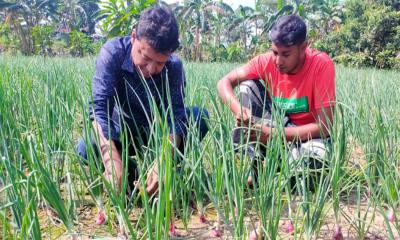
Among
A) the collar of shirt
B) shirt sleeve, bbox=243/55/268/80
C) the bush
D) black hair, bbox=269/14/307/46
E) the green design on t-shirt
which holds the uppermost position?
the bush

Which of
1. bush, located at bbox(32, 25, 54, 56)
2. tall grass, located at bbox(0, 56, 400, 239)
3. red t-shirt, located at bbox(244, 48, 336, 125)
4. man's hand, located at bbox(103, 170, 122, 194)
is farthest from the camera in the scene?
bush, located at bbox(32, 25, 54, 56)

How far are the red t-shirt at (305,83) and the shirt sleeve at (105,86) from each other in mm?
658

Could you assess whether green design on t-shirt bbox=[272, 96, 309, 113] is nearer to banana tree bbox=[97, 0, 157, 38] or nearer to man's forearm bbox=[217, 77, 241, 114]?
man's forearm bbox=[217, 77, 241, 114]

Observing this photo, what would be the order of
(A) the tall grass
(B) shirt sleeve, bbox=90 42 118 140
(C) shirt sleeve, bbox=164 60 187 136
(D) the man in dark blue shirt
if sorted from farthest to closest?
(C) shirt sleeve, bbox=164 60 187 136 < (B) shirt sleeve, bbox=90 42 118 140 < (D) the man in dark blue shirt < (A) the tall grass

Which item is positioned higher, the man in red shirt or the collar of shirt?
the collar of shirt

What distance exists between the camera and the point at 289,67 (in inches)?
Result: 68.6

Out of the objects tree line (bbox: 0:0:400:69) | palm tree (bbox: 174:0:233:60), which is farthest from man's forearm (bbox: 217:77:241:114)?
palm tree (bbox: 174:0:233:60)

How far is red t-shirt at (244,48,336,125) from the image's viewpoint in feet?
5.51

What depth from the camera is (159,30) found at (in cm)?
126

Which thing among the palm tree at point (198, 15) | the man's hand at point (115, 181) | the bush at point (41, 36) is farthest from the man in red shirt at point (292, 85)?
the bush at point (41, 36)

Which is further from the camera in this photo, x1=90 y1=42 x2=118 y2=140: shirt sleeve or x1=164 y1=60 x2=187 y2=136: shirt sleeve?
x1=164 y1=60 x2=187 y2=136: shirt sleeve

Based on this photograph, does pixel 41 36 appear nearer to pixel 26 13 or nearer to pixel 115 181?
pixel 26 13

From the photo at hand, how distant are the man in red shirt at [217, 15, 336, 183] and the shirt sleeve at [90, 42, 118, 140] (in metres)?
0.47

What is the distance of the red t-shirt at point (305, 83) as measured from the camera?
168 cm
